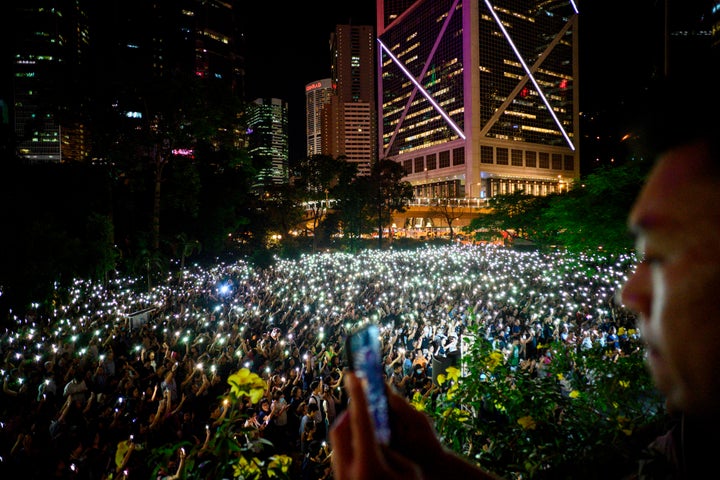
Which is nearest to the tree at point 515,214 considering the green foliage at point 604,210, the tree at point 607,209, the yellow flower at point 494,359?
the green foliage at point 604,210

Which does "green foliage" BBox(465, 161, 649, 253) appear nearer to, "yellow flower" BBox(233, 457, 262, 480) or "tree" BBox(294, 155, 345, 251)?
"yellow flower" BBox(233, 457, 262, 480)

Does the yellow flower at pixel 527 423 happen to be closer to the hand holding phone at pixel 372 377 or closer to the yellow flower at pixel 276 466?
the yellow flower at pixel 276 466

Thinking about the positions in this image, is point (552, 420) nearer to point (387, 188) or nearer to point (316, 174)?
point (316, 174)

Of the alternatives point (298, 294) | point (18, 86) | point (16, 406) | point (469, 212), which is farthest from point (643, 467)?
point (469, 212)

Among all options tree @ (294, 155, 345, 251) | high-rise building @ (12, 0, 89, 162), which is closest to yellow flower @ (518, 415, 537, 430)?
high-rise building @ (12, 0, 89, 162)

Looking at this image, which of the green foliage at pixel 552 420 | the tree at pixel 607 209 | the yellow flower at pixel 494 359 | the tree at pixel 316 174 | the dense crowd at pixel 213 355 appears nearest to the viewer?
the green foliage at pixel 552 420

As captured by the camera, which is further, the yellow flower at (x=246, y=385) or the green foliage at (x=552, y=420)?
the green foliage at (x=552, y=420)

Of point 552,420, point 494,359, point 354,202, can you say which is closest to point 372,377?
point 494,359
